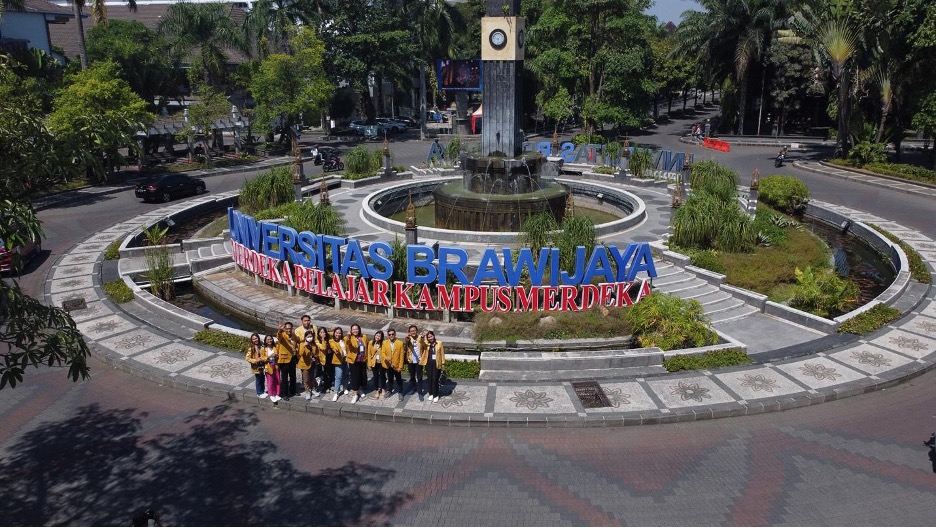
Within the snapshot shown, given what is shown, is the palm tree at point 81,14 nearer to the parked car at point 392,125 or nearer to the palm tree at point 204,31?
the palm tree at point 204,31

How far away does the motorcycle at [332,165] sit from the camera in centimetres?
4617

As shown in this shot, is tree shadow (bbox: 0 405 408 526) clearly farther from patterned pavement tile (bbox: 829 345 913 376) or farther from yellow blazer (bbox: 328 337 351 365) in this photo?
patterned pavement tile (bbox: 829 345 913 376)

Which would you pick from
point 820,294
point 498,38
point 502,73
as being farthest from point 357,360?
point 498,38

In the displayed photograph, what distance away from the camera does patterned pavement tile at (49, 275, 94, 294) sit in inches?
903

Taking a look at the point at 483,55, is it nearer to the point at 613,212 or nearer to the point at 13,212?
the point at 613,212

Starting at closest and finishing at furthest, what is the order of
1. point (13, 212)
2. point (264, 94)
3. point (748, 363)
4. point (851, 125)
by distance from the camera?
point (13, 212) < point (748, 363) < point (851, 125) < point (264, 94)

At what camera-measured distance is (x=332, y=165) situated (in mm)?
46969

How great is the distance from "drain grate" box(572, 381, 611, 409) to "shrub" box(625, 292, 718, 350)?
9.22 ft

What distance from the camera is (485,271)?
19031 mm

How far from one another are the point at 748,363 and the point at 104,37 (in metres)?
67.5

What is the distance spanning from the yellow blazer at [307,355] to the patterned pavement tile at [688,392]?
7.80 m

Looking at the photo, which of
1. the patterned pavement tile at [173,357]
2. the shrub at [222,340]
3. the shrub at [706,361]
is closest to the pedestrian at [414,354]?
the shrub at [222,340]

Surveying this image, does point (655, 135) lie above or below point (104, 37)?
below

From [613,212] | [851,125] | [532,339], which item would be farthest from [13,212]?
[851,125]
